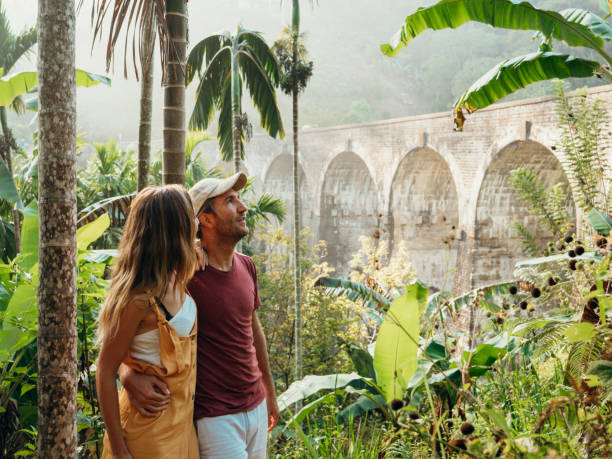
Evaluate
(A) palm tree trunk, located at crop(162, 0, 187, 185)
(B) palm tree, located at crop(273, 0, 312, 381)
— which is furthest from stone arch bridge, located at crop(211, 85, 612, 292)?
(A) palm tree trunk, located at crop(162, 0, 187, 185)

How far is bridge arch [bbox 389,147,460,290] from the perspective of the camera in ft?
55.9

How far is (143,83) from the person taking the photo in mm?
3744

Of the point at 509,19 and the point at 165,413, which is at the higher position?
the point at 509,19

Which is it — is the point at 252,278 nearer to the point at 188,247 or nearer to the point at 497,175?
the point at 188,247

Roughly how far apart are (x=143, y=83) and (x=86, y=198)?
5.68 meters

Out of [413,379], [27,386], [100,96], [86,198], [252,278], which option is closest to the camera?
[252,278]

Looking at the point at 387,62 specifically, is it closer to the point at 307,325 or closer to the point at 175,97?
the point at 307,325

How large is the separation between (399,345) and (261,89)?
509cm

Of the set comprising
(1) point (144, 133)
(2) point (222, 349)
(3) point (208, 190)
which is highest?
(1) point (144, 133)

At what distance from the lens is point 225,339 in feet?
5.47

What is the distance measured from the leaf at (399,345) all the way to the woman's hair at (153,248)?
143cm

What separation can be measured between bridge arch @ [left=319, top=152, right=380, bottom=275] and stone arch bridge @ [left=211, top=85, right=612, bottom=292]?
36 millimetres

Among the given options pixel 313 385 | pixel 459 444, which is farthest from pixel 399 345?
pixel 459 444

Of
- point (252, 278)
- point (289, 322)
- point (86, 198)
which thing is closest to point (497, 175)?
point (289, 322)
